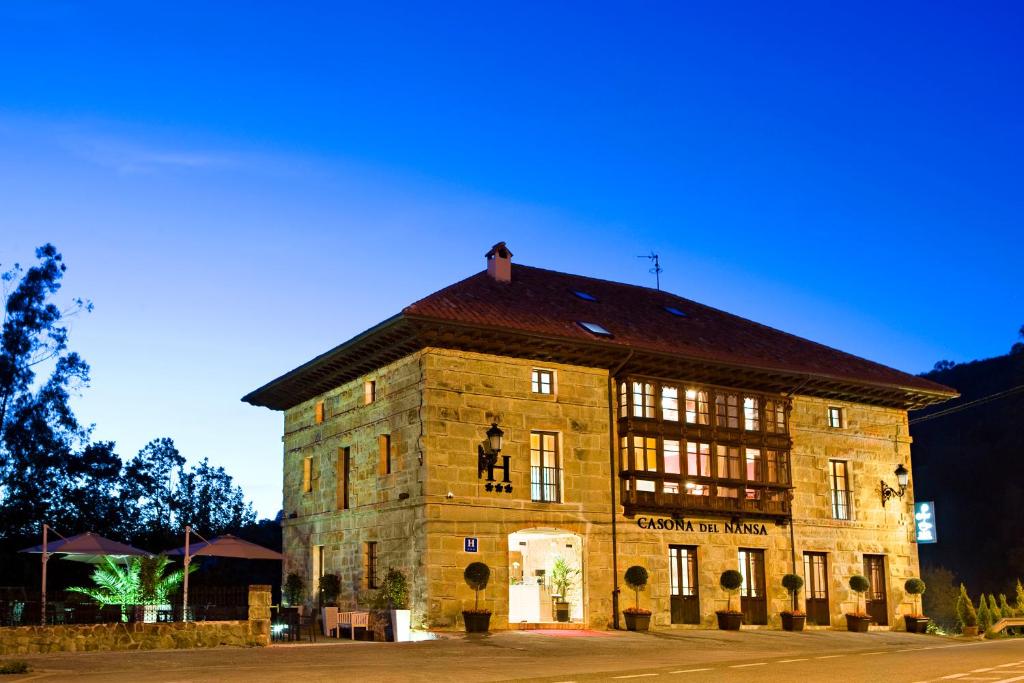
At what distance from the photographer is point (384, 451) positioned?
26.5 m

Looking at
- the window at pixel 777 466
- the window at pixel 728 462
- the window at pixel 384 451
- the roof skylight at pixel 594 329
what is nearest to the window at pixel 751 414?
the window at pixel 777 466

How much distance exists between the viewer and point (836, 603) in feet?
99.2

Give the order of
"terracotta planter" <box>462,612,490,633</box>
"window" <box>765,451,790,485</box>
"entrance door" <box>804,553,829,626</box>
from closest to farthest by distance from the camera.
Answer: "terracotta planter" <box>462,612,490,633</box>
"window" <box>765,451,790,485</box>
"entrance door" <box>804,553,829,626</box>

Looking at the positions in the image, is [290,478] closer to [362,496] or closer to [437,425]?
[362,496]

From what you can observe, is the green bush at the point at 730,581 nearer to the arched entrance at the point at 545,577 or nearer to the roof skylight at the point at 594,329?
the arched entrance at the point at 545,577

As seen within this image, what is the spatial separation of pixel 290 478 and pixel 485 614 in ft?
32.4

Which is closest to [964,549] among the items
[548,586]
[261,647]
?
[548,586]

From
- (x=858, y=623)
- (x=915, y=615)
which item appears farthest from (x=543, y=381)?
(x=915, y=615)

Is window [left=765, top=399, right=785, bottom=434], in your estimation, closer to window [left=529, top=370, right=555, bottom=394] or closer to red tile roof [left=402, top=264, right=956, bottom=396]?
red tile roof [left=402, top=264, right=956, bottom=396]

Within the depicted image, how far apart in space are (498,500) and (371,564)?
389 centimetres

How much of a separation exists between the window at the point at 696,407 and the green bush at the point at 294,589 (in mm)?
11200

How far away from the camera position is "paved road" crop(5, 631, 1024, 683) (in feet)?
48.1

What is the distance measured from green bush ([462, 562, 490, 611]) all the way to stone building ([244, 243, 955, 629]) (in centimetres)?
21

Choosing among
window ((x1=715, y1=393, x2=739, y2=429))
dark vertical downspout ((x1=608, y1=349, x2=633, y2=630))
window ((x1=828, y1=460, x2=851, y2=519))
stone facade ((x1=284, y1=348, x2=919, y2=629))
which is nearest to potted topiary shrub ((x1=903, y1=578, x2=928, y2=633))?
stone facade ((x1=284, y1=348, x2=919, y2=629))
